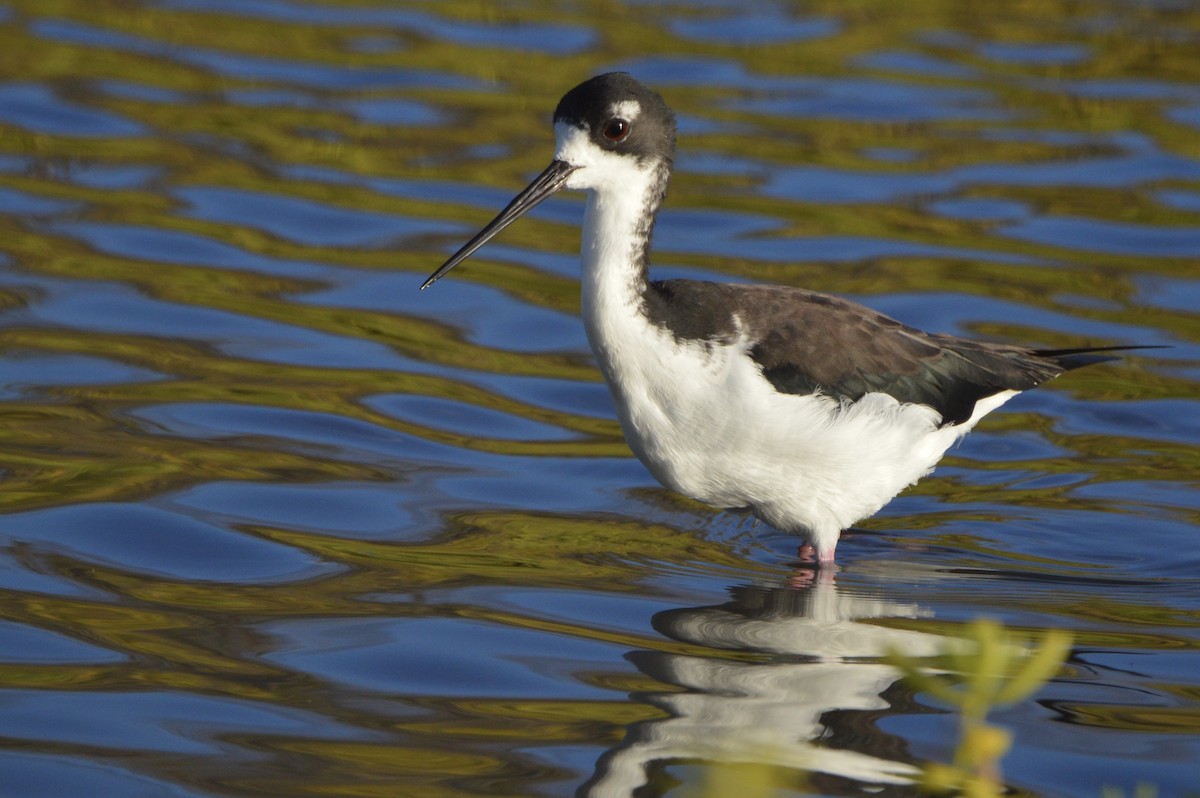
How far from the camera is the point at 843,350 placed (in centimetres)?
690

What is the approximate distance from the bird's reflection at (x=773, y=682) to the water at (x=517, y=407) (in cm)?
2

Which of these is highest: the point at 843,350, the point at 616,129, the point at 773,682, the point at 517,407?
the point at 616,129

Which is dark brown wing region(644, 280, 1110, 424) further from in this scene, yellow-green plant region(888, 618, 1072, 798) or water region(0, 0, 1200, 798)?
yellow-green plant region(888, 618, 1072, 798)

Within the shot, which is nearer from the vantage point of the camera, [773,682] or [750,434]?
[773,682]

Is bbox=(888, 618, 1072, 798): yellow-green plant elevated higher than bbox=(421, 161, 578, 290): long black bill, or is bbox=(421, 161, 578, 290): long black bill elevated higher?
bbox=(421, 161, 578, 290): long black bill

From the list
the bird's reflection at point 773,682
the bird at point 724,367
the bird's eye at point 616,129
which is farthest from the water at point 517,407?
the bird's eye at point 616,129

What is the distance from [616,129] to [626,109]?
3.4 inches

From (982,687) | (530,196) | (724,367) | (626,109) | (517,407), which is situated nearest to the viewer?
(982,687)

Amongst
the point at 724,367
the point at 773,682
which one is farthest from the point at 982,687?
the point at 724,367

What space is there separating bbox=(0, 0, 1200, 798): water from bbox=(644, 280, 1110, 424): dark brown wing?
612 millimetres

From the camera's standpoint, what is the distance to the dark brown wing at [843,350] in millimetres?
6551

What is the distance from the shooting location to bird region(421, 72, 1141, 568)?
644cm

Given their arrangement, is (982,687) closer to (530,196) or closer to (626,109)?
(626,109)

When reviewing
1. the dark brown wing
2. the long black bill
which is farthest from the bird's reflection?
the long black bill
